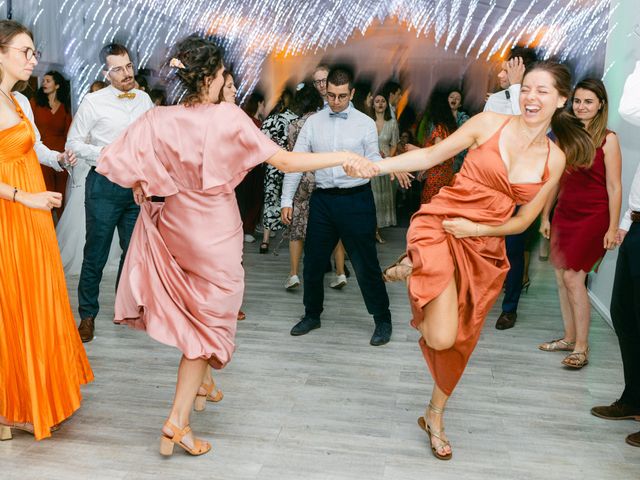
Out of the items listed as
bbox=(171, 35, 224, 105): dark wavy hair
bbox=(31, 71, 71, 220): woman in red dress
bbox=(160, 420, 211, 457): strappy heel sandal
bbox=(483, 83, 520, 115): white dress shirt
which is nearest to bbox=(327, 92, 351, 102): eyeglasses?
bbox=(483, 83, 520, 115): white dress shirt

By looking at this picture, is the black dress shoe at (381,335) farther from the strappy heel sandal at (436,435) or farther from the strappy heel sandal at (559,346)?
the strappy heel sandal at (436,435)

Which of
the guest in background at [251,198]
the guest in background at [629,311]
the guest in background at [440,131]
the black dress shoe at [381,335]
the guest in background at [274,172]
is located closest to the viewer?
the guest in background at [629,311]

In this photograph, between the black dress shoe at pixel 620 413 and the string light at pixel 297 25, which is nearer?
the black dress shoe at pixel 620 413

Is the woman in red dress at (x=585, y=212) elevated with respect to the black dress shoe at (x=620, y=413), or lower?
elevated

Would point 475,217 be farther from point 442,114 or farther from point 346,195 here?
point 442,114

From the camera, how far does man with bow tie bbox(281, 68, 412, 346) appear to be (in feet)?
11.7

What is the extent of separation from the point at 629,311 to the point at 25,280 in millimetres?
2363

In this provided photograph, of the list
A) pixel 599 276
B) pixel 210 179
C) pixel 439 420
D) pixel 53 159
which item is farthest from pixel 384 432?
pixel 599 276

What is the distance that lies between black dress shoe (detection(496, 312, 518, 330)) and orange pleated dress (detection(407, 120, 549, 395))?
158 centimetres

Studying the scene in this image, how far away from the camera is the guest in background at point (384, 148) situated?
620cm

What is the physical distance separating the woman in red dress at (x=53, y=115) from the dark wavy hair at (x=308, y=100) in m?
2.05

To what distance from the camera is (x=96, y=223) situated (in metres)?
3.63

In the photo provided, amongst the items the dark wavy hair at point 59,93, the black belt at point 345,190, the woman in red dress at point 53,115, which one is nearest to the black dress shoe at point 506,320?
the black belt at point 345,190

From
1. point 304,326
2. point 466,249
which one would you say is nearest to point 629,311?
point 466,249
